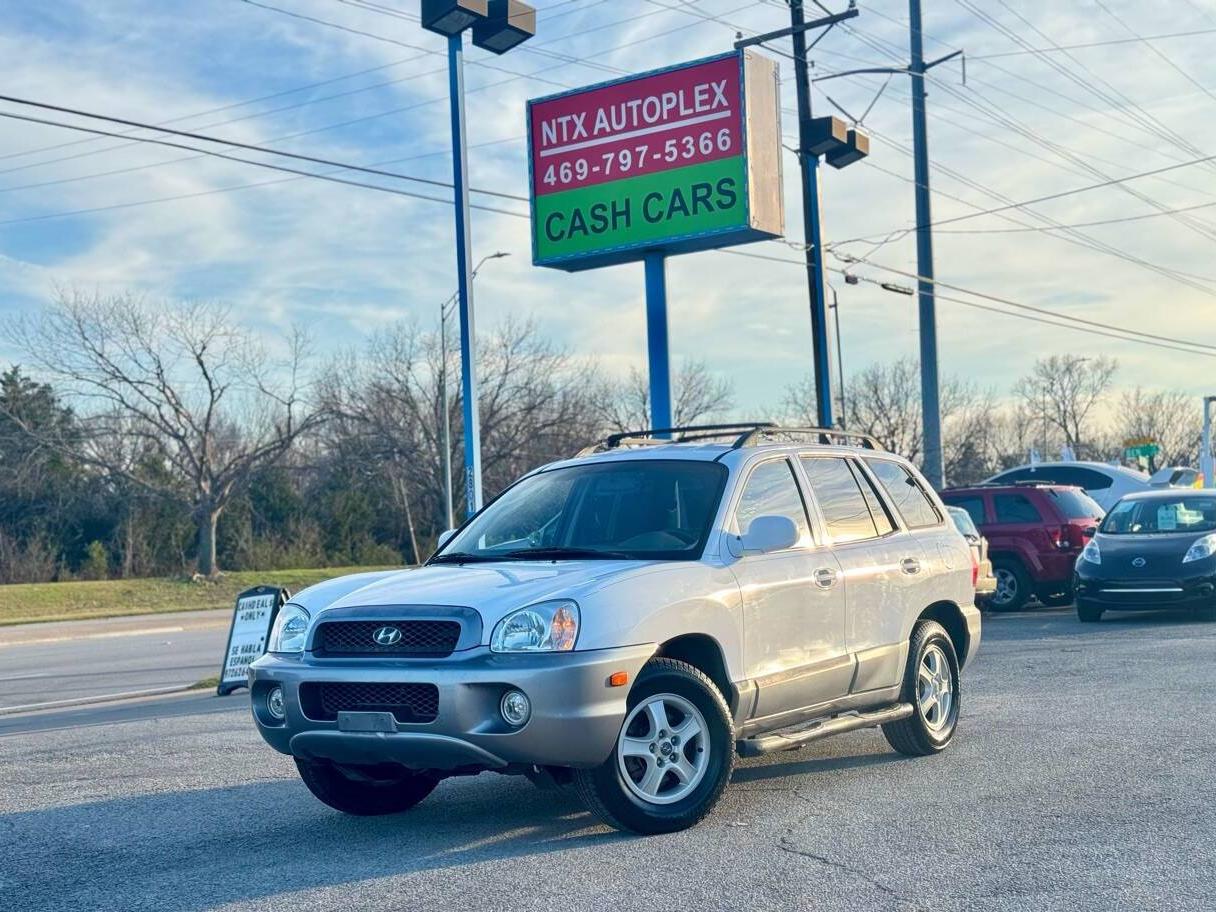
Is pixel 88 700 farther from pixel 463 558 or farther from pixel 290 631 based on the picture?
pixel 290 631

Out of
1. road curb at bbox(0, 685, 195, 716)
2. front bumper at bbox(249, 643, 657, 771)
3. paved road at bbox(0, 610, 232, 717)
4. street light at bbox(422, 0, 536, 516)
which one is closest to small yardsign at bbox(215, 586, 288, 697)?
road curb at bbox(0, 685, 195, 716)

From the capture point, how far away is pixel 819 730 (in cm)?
707

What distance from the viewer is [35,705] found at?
1309 centimetres

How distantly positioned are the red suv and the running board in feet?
39.5

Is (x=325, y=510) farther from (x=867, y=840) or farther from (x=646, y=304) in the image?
(x=867, y=840)

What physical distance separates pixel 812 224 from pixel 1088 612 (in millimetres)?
11190

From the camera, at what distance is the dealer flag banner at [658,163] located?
1659 cm

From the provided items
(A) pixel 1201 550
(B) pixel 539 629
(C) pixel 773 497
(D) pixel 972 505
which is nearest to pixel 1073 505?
(D) pixel 972 505

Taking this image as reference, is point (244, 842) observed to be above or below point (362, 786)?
below

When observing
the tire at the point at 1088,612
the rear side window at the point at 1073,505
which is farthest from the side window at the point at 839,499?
the rear side window at the point at 1073,505

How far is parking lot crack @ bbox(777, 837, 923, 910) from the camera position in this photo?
5066 mm

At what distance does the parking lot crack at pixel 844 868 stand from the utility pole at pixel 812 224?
19.7m

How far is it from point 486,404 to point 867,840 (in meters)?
43.8

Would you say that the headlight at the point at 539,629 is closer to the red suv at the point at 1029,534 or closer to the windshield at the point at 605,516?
the windshield at the point at 605,516
